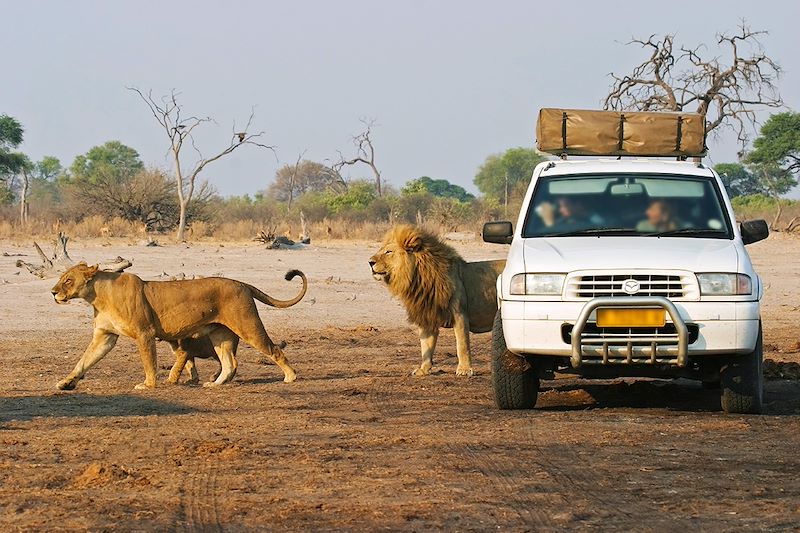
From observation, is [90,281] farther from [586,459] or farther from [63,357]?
[586,459]

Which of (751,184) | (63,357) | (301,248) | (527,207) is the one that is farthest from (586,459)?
(751,184)

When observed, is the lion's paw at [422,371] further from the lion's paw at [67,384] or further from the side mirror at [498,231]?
the lion's paw at [67,384]

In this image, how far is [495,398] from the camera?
10258 millimetres

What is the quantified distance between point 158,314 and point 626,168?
438 centimetres

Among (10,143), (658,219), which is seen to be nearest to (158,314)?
(658,219)

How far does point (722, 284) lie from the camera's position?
9.29 metres

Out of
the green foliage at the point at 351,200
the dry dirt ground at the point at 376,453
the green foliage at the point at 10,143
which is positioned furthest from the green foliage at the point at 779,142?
the dry dirt ground at the point at 376,453

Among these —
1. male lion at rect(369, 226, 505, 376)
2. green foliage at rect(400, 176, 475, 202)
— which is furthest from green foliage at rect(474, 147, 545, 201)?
male lion at rect(369, 226, 505, 376)

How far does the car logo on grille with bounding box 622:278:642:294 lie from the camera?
9.30 m

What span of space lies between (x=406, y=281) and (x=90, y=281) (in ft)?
9.49

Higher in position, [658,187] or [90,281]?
[658,187]

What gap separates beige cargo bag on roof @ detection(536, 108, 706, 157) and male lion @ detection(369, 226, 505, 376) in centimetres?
157

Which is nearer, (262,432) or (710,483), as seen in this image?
(710,483)

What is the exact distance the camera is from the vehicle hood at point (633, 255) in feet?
30.6
